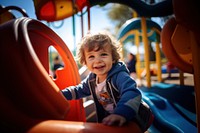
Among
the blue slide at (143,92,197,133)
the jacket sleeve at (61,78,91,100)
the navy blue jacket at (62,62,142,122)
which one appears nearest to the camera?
the navy blue jacket at (62,62,142,122)

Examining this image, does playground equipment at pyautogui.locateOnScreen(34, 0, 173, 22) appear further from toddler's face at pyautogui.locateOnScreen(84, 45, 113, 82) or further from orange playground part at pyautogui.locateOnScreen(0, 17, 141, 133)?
orange playground part at pyautogui.locateOnScreen(0, 17, 141, 133)

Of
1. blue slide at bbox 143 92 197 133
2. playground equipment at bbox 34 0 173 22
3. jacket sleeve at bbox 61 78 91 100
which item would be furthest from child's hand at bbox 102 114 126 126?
playground equipment at bbox 34 0 173 22

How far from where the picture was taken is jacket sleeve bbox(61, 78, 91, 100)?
5.00ft

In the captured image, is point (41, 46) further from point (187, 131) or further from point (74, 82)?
point (187, 131)

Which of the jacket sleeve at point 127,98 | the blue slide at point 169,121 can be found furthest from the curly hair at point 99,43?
the blue slide at point 169,121

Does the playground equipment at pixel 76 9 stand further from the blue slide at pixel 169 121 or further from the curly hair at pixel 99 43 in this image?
the curly hair at pixel 99 43

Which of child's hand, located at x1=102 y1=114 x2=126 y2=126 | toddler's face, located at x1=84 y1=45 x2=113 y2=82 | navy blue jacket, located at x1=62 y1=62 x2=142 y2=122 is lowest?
child's hand, located at x1=102 y1=114 x2=126 y2=126

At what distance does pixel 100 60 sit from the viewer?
1381 millimetres

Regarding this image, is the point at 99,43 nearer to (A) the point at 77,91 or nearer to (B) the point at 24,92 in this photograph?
(A) the point at 77,91

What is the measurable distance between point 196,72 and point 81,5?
2.66m

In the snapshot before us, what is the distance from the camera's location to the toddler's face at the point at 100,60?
4.55 feet

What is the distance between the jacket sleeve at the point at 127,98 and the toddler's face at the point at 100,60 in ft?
0.48

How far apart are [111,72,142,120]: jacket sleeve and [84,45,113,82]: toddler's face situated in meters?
0.15

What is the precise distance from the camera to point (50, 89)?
0.96 meters
